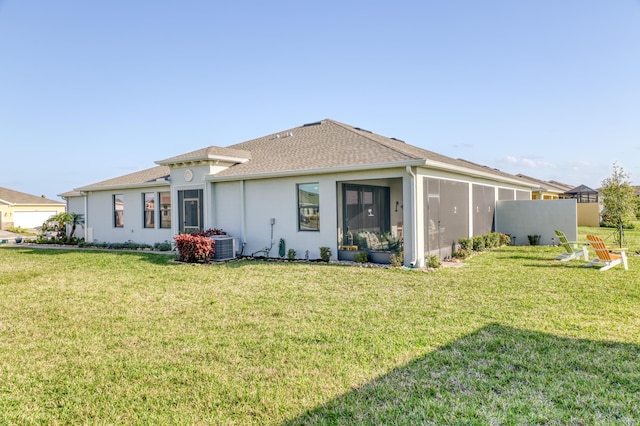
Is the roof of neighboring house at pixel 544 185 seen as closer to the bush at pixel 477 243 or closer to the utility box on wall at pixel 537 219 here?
the utility box on wall at pixel 537 219

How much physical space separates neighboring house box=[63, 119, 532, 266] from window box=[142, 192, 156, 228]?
5cm

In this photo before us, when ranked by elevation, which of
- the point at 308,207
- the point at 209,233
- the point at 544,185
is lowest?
the point at 209,233

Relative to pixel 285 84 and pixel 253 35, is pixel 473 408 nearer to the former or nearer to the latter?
pixel 253 35

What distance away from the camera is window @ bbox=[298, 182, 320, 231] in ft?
42.0

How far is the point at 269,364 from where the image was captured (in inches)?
177

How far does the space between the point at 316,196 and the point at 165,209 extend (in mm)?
8104

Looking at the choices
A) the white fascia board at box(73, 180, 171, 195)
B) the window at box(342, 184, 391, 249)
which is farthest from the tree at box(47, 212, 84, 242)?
the window at box(342, 184, 391, 249)

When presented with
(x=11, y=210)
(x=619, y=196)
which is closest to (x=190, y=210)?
(x=619, y=196)

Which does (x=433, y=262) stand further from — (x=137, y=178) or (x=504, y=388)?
(x=137, y=178)

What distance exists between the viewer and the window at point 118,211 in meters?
19.2

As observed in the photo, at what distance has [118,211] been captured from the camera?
19.4 metres

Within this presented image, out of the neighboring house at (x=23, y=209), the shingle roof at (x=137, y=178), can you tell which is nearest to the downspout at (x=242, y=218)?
the shingle roof at (x=137, y=178)

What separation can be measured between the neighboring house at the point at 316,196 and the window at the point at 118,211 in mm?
147

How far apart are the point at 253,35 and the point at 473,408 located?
45.5 ft
